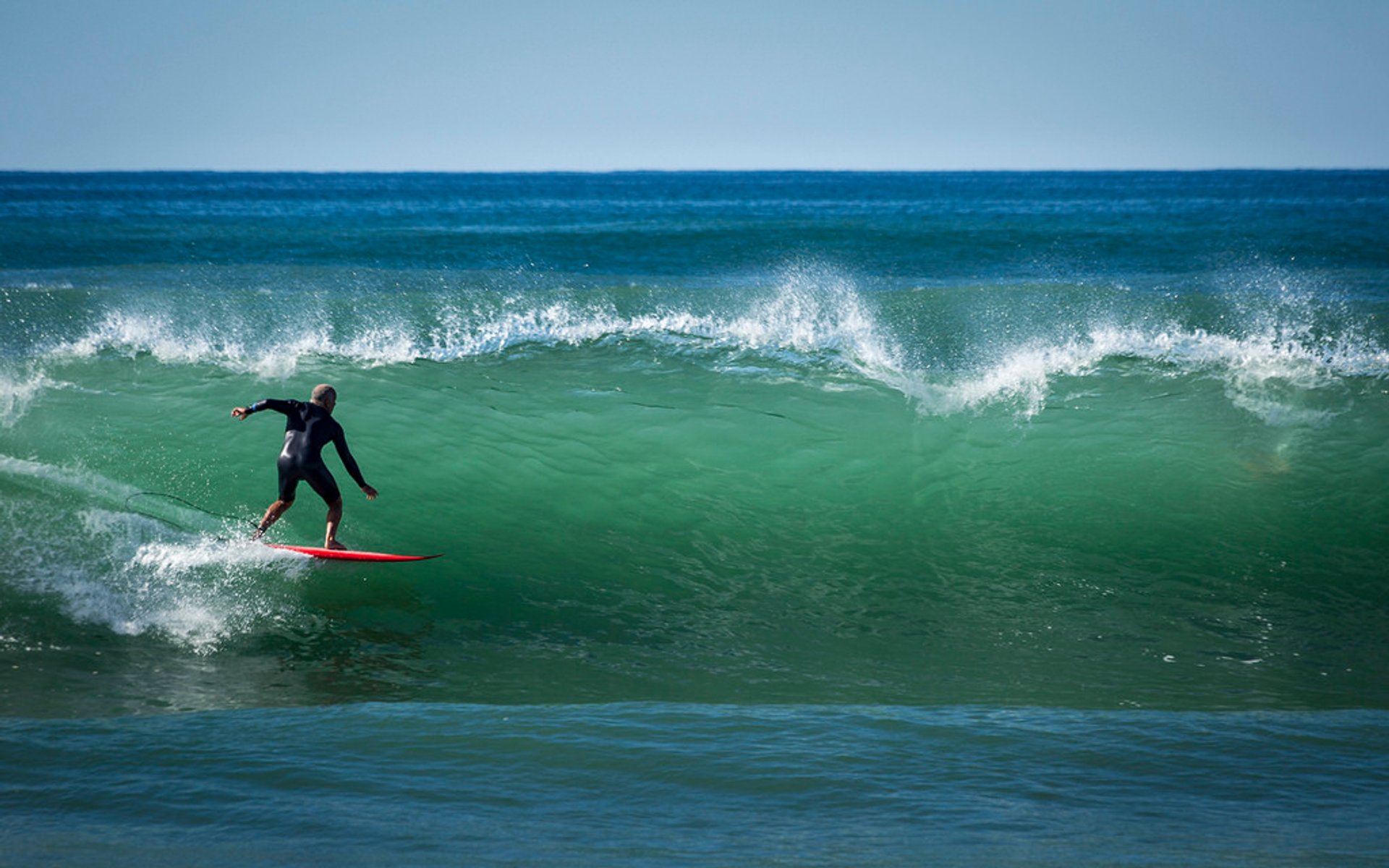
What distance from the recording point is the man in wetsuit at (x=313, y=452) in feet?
24.2

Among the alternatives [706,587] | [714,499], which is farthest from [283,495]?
[714,499]

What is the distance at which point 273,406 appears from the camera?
7.17 meters

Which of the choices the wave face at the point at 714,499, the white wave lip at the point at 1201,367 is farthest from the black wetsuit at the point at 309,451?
the white wave lip at the point at 1201,367

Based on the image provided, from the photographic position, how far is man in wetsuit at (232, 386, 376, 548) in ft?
24.2

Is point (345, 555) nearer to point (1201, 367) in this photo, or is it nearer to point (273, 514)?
point (273, 514)

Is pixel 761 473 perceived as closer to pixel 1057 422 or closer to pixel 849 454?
pixel 849 454

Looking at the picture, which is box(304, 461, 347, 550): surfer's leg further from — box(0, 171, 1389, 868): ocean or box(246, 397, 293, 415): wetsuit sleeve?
box(246, 397, 293, 415): wetsuit sleeve

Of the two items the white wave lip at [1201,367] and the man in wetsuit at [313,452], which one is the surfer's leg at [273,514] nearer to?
the man in wetsuit at [313,452]

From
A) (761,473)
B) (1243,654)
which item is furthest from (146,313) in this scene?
(1243,654)

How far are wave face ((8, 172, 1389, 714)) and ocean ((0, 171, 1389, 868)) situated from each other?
0.05 metres

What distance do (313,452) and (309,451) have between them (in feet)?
0.09

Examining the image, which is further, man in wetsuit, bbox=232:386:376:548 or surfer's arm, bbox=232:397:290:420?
man in wetsuit, bbox=232:386:376:548

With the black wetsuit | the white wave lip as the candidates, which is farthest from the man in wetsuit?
the white wave lip

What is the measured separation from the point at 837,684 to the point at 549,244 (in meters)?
28.4
